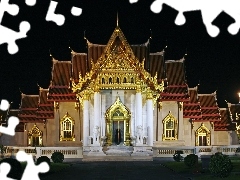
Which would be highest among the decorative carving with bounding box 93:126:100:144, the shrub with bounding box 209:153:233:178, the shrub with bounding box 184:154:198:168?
the decorative carving with bounding box 93:126:100:144

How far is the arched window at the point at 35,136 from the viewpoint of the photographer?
40.1m

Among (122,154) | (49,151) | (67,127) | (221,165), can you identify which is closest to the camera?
(221,165)

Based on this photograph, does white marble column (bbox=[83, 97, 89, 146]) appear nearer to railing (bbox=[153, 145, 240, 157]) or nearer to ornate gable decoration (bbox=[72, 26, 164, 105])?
ornate gable decoration (bbox=[72, 26, 164, 105])

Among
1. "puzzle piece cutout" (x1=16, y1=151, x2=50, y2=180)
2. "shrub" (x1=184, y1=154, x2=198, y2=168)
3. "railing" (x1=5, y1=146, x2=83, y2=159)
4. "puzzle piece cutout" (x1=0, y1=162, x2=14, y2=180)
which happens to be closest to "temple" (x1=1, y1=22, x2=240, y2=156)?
"railing" (x1=5, y1=146, x2=83, y2=159)

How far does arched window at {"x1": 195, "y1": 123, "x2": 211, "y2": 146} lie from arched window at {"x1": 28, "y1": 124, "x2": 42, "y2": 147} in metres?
13.1

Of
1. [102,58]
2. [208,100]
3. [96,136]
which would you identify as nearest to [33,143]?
[96,136]

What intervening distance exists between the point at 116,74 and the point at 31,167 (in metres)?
25.6

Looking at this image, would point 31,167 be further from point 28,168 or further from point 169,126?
point 169,126

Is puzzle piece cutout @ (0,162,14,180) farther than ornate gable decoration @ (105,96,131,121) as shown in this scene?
No

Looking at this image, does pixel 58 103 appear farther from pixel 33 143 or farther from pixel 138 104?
pixel 138 104

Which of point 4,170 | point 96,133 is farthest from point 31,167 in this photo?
Result: point 96,133

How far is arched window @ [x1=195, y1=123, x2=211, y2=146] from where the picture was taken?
4009 centimetres

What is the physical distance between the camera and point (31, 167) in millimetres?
10680

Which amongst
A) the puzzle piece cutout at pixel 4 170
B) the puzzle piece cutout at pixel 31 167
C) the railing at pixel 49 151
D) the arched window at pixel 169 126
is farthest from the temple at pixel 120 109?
the puzzle piece cutout at pixel 4 170
